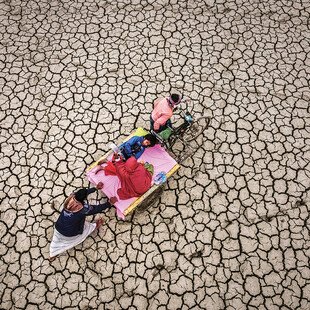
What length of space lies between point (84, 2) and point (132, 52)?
5.82ft

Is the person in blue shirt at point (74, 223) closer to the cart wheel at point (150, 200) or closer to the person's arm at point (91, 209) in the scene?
the person's arm at point (91, 209)

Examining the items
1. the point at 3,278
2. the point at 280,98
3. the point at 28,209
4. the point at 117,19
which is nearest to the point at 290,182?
the point at 280,98

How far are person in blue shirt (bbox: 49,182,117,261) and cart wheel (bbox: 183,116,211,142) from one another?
1.52m

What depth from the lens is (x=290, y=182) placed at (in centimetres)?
445

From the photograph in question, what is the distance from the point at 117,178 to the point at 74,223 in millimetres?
872

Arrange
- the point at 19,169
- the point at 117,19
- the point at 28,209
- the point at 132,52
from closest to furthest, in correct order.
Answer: the point at 28,209, the point at 19,169, the point at 132,52, the point at 117,19

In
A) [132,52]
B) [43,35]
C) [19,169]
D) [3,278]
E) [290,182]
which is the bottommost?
[290,182]

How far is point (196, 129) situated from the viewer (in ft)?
15.8

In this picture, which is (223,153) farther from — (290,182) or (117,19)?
(117,19)

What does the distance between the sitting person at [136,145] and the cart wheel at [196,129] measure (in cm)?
78

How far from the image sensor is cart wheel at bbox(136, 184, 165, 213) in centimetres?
422

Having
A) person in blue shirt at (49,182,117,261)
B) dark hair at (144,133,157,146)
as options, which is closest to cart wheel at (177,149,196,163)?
dark hair at (144,133,157,146)

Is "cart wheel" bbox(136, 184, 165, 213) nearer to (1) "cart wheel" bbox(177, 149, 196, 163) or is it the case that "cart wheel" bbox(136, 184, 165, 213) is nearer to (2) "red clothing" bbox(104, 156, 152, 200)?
(2) "red clothing" bbox(104, 156, 152, 200)

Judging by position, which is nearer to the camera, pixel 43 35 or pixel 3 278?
pixel 3 278
